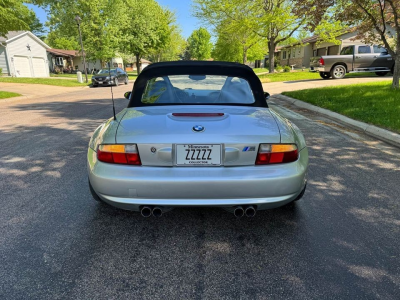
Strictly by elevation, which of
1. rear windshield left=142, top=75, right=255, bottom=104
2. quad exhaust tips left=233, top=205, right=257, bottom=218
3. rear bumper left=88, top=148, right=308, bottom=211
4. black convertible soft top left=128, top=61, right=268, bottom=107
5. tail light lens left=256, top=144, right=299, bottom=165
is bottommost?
quad exhaust tips left=233, top=205, right=257, bottom=218

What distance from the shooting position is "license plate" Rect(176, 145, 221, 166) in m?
2.22

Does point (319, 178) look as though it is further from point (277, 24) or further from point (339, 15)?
point (277, 24)

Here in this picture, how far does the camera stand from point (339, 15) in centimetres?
1032

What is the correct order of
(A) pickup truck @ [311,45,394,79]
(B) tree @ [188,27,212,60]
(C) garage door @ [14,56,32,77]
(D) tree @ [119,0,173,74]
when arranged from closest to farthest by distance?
(A) pickup truck @ [311,45,394,79] → (C) garage door @ [14,56,32,77] → (D) tree @ [119,0,173,74] → (B) tree @ [188,27,212,60]

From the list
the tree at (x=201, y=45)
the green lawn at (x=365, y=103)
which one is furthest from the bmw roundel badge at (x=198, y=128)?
the tree at (x=201, y=45)

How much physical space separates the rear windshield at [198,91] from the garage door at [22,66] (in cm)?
3673

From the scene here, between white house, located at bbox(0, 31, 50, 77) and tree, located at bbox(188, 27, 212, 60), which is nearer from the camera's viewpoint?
white house, located at bbox(0, 31, 50, 77)

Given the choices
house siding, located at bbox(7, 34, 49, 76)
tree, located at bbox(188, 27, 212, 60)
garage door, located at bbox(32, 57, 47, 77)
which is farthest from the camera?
tree, located at bbox(188, 27, 212, 60)

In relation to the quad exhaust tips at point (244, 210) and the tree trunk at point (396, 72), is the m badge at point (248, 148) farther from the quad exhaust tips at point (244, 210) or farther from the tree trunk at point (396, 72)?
the tree trunk at point (396, 72)

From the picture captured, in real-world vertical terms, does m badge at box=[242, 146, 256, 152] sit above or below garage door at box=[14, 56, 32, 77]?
below

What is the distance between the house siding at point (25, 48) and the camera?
32125mm

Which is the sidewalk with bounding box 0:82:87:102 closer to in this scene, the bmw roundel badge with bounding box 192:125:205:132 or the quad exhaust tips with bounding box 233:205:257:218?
the bmw roundel badge with bounding box 192:125:205:132

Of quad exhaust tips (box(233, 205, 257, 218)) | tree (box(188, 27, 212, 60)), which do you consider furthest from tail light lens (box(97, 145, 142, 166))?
tree (box(188, 27, 212, 60))

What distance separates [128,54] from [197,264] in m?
42.9
